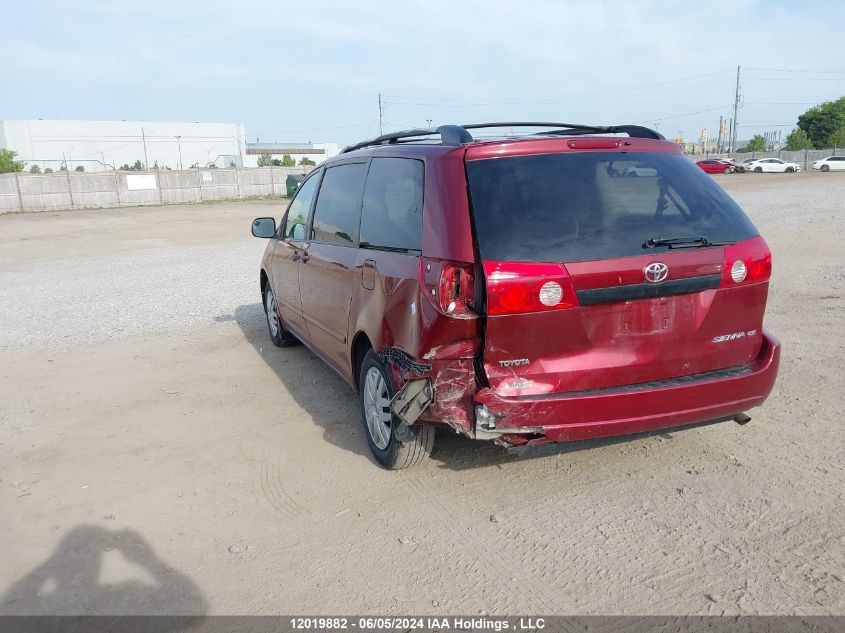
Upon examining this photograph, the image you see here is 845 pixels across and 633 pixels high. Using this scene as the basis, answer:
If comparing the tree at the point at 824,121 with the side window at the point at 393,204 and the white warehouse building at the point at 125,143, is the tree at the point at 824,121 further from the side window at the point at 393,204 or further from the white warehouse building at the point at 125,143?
the side window at the point at 393,204

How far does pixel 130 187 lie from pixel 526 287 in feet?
124

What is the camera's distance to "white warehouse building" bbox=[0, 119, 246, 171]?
269ft

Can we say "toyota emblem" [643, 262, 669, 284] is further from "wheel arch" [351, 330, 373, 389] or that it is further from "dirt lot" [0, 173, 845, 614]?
"wheel arch" [351, 330, 373, 389]

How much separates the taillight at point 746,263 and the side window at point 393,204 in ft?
5.11

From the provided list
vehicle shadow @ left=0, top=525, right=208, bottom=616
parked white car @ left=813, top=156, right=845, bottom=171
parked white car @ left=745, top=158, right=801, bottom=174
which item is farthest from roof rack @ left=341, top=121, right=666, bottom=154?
parked white car @ left=813, top=156, right=845, bottom=171

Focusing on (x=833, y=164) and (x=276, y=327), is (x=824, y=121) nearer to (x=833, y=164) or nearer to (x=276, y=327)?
(x=833, y=164)

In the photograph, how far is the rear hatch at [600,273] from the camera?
3.36 m

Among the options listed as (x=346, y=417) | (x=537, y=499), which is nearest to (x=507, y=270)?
(x=537, y=499)

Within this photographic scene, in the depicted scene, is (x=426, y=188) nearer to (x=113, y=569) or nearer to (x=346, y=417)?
(x=346, y=417)

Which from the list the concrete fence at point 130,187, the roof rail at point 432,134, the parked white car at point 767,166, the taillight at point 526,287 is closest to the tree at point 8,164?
the concrete fence at point 130,187

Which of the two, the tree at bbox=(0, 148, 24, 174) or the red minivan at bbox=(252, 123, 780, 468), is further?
the tree at bbox=(0, 148, 24, 174)

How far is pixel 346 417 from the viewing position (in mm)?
5082

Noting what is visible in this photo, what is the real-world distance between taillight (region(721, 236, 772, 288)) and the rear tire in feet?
14.0

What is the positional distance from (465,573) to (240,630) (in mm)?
957
